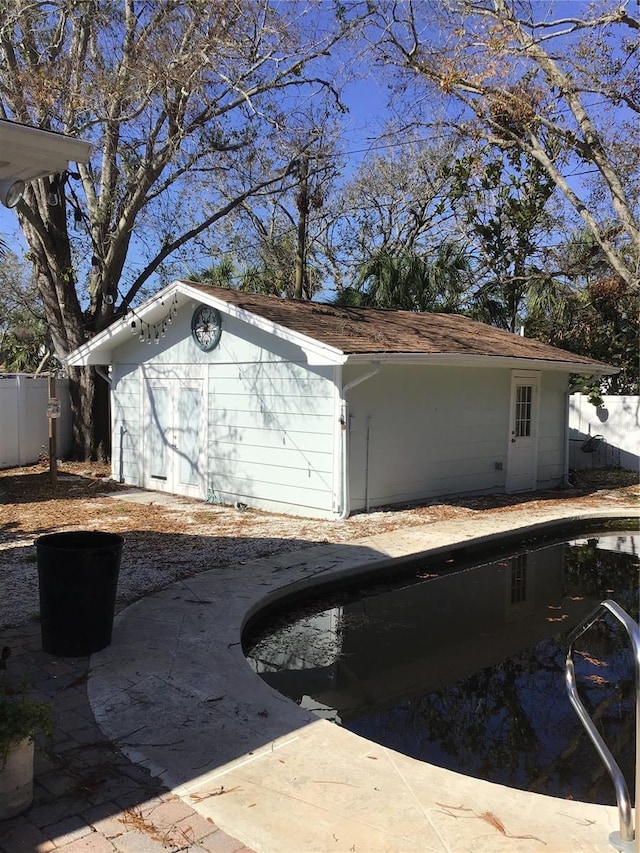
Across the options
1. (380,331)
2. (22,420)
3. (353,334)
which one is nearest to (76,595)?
(353,334)

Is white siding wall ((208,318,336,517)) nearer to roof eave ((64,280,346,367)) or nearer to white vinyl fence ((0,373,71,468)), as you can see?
roof eave ((64,280,346,367))

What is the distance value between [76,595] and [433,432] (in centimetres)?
837

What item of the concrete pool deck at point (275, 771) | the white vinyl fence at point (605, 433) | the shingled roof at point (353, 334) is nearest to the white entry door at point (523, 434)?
the shingled roof at point (353, 334)

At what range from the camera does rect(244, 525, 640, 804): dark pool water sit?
4.36 meters

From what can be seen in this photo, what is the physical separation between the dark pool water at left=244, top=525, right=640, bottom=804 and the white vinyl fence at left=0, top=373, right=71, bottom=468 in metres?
11.4

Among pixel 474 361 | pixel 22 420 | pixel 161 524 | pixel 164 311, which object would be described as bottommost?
pixel 161 524

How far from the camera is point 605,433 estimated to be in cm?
1805

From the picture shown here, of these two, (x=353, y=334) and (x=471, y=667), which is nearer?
(x=471, y=667)

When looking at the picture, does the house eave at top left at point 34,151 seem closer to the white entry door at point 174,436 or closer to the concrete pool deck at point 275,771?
the concrete pool deck at point 275,771

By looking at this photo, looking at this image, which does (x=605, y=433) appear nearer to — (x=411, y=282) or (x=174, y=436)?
(x=411, y=282)

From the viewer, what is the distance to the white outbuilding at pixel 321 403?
35.6 ft

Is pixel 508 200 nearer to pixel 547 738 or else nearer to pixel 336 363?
pixel 336 363

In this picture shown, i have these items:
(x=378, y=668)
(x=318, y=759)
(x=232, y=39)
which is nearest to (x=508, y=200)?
(x=232, y=39)

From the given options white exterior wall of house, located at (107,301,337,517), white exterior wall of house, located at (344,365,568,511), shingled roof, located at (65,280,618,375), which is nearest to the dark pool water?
white exterior wall of house, located at (344,365,568,511)
